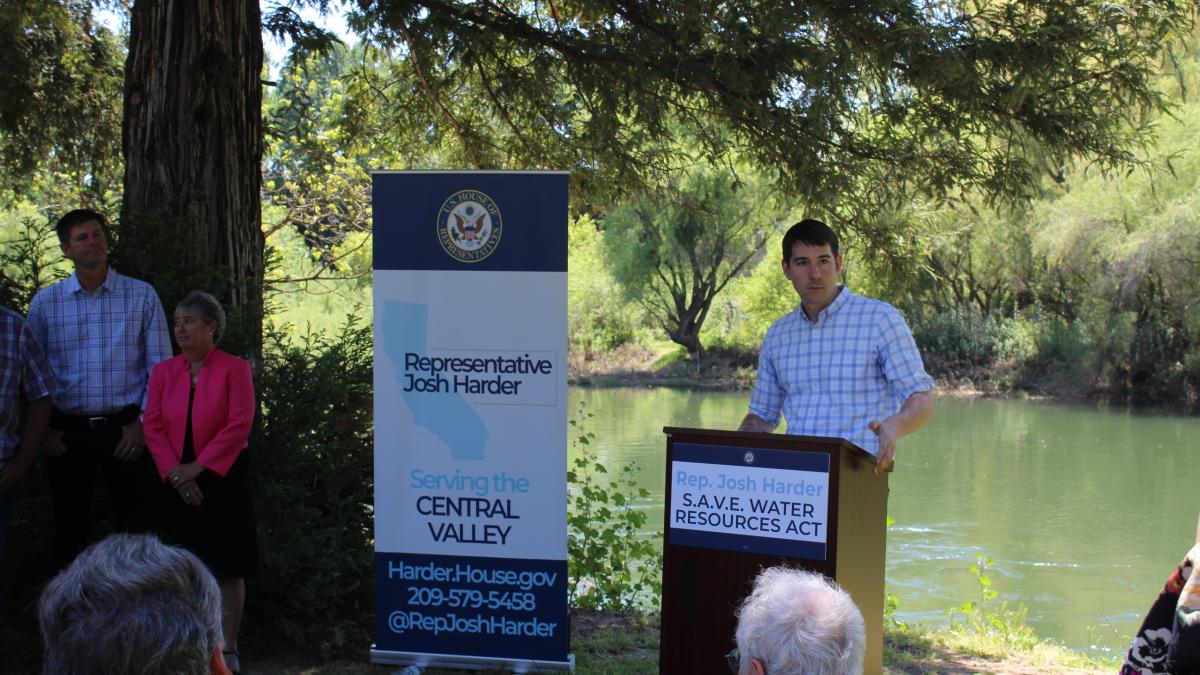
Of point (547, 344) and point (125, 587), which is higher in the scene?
point (547, 344)

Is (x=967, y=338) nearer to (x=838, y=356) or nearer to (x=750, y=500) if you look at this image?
(x=838, y=356)

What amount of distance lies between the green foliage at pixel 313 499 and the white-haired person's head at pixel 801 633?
3590 millimetres

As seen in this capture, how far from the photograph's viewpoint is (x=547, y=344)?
15.0 ft

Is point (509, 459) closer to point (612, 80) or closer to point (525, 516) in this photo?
point (525, 516)

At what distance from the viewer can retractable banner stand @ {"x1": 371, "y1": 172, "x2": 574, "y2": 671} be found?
4598mm

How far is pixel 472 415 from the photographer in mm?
4652

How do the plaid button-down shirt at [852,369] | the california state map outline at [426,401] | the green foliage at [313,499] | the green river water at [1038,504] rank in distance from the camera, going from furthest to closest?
the green river water at [1038,504]
the green foliage at [313,499]
the california state map outline at [426,401]
the plaid button-down shirt at [852,369]

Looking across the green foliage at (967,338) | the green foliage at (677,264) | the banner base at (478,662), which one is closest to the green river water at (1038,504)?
the green foliage at (967,338)

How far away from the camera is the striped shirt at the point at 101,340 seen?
15.3ft

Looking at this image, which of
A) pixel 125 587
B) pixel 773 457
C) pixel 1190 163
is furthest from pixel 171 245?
pixel 1190 163

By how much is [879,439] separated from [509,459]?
171 centimetres

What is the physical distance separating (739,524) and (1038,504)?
47.4 feet

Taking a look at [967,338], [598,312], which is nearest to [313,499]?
[967,338]

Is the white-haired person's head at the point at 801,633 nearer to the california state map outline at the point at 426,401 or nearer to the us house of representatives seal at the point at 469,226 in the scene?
the california state map outline at the point at 426,401
